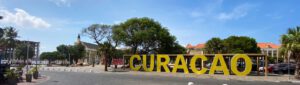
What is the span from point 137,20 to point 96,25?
7458mm

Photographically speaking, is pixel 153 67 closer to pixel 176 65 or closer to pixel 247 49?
pixel 176 65

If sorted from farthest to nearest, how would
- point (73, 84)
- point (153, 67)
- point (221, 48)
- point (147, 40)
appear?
point (221, 48), point (147, 40), point (153, 67), point (73, 84)

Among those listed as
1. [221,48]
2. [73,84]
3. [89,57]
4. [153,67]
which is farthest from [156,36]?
[89,57]

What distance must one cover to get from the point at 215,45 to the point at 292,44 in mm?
47817

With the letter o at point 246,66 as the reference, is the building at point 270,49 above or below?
above

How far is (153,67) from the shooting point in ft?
169

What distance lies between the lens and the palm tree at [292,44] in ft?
106

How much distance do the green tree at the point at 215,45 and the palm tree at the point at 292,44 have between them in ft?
149

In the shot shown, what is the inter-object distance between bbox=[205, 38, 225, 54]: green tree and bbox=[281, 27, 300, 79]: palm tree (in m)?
45.4

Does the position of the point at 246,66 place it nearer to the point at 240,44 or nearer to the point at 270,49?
the point at 240,44

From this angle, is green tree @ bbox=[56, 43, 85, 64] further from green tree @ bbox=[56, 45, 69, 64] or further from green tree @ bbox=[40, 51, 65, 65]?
green tree @ bbox=[40, 51, 65, 65]

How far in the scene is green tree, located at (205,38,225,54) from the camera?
7943cm

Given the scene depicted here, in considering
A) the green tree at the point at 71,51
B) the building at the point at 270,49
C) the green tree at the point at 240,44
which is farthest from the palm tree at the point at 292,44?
the building at the point at 270,49

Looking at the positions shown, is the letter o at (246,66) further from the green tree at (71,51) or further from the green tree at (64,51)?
the green tree at (64,51)
